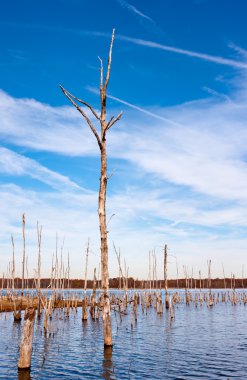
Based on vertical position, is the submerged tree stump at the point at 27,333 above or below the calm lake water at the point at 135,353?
above

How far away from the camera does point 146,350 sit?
54.9 feet

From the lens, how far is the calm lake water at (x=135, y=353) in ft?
40.3

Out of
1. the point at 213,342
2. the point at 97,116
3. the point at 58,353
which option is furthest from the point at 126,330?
the point at 97,116

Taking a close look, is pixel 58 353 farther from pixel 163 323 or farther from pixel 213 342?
pixel 163 323

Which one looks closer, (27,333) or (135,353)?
(27,333)

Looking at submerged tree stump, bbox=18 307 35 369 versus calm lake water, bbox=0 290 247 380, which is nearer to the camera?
submerged tree stump, bbox=18 307 35 369

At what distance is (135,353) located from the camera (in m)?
15.9

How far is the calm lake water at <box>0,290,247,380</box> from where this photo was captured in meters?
12.3

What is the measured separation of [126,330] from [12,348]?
8605mm

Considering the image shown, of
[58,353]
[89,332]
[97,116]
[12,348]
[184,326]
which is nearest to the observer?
[97,116]

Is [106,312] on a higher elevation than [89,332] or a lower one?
higher

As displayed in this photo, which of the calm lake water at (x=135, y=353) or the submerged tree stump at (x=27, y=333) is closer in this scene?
the submerged tree stump at (x=27, y=333)

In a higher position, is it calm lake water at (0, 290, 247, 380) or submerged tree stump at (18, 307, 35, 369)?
submerged tree stump at (18, 307, 35, 369)

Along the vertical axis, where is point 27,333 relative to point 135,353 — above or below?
above
